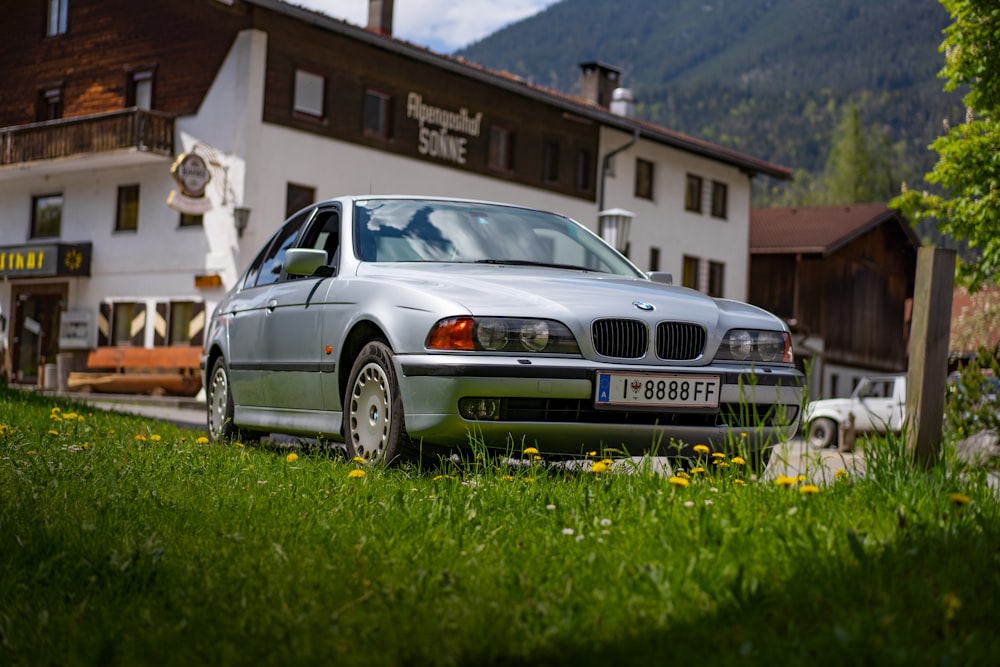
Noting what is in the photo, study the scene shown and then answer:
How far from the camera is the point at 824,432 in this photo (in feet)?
94.4

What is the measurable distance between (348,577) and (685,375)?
2.91m

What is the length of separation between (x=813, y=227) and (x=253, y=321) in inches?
1649

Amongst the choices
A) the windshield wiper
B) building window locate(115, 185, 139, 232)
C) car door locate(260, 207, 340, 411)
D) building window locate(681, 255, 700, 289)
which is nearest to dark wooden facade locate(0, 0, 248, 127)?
building window locate(115, 185, 139, 232)

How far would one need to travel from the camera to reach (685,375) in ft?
20.6

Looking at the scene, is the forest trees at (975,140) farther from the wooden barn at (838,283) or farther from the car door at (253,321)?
the wooden barn at (838,283)

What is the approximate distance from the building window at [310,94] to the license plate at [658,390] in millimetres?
23502

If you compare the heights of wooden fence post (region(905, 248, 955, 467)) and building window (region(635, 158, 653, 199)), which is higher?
building window (region(635, 158, 653, 199))

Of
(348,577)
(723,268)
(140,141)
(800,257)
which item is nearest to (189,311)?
(140,141)

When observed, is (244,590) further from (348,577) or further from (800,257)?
(800,257)

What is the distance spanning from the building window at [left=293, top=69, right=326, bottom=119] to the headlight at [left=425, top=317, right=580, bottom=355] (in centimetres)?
2338

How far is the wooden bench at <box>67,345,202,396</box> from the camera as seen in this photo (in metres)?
28.7

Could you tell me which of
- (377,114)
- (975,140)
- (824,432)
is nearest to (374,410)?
(975,140)

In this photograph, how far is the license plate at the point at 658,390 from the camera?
6.14 metres

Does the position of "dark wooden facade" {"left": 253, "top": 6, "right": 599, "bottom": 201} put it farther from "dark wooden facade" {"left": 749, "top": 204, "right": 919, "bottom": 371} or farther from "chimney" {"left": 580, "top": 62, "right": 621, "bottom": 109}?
"dark wooden facade" {"left": 749, "top": 204, "right": 919, "bottom": 371}
